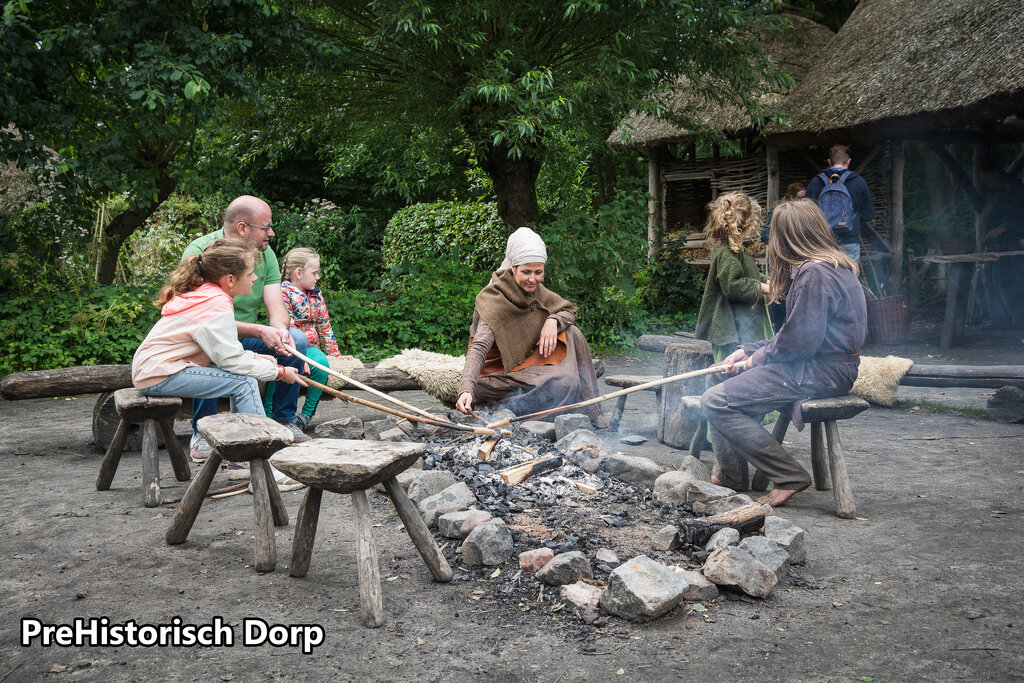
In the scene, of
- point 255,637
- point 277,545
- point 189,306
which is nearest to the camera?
point 255,637

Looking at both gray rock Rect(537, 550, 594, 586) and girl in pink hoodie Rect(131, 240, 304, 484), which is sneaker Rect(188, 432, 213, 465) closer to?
girl in pink hoodie Rect(131, 240, 304, 484)

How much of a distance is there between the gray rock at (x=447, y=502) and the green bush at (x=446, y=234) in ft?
27.0

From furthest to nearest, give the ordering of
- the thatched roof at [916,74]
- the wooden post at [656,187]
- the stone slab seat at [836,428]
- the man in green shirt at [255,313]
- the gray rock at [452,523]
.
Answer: the wooden post at [656,187] → the thatched roof at [916,74] → the man in green shirt at [255,313] → the stone slab seat at [836,428] → the gray rock at [452,523]

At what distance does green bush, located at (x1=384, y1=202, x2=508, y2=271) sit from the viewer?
12.9 meters

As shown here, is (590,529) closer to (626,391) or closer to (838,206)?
(626,391)

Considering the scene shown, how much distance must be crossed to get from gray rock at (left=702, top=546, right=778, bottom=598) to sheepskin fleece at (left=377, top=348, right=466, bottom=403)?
3228 millimetres

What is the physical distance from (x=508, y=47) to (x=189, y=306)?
586 centimetres

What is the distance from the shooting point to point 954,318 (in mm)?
10477

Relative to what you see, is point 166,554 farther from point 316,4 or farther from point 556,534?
point 316,4

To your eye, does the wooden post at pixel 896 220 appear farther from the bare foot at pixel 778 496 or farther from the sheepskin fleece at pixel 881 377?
the bare foot at pixel 778 496

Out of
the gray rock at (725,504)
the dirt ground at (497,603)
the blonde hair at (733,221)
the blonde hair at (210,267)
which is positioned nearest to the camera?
the dirt ground at (497,603)

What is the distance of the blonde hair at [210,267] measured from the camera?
462 centimetres

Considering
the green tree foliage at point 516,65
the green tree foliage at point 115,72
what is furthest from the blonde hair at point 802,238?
the green tree foliage at point 115,72

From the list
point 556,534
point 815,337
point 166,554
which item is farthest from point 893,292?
point 166,554
